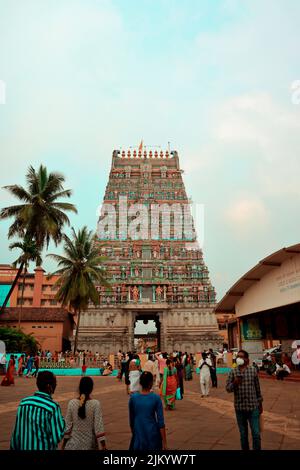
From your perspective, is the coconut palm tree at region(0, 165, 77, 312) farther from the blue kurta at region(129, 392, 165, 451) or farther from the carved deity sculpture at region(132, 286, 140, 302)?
the blue kurta at region(129, 392, 165, 451)

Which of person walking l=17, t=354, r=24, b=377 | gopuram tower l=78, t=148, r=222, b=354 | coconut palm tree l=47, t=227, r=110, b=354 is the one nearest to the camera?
person walking l=17, t=354, r=24, b=377

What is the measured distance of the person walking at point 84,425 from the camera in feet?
12.7

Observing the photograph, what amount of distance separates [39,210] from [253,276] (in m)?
15.8

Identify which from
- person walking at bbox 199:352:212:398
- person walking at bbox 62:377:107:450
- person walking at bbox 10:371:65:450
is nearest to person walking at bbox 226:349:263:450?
person walking at bbox 62:377:107:450

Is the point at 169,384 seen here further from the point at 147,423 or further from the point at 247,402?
the point at 147,423

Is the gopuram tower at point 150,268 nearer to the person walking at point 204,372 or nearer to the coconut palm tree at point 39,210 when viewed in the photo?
the coconut palm tree at point 39,210

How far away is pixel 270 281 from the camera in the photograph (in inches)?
722

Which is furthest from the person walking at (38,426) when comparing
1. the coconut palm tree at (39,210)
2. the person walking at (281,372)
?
the coconut palm tree at (39,210)

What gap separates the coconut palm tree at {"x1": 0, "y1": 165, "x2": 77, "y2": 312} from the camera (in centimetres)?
2675

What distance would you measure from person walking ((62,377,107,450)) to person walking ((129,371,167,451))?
40cm

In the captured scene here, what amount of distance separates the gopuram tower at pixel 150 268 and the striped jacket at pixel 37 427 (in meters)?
36.8

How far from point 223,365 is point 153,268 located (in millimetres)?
15023
